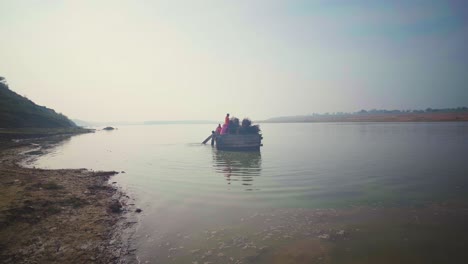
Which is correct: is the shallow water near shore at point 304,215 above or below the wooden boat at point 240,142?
below

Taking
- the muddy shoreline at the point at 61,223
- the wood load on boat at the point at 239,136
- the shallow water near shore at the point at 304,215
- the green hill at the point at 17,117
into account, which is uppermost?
the green hill at the point at 17,117

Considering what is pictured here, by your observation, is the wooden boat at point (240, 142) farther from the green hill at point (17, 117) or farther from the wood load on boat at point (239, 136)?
the green hill at point (17, 117)

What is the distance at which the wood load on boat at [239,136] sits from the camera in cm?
3183

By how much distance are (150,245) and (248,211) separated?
4.14 m

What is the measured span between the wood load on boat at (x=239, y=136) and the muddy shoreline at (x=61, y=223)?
20772mm

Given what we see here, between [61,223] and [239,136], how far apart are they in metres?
25.1

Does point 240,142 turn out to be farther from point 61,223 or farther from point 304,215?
point 61,223

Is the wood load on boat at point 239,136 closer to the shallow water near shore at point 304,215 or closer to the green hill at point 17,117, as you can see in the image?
the shallow water near shore at point 304,215

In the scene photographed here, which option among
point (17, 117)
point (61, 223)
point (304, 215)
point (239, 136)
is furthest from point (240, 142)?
point (17, 117)

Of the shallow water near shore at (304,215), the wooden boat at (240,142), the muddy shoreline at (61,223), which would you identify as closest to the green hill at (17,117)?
the wooden boat at (240,142)

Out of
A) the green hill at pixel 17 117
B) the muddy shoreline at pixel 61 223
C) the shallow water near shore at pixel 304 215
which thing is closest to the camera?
the muddy shoreline at pixel 61 223

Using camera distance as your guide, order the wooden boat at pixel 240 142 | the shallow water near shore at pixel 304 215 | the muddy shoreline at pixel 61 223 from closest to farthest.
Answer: the muddy shoreline at pixel 61 223 < the shallow water near shore at pixel 304 215 < the wooden boat at pixel 240 142

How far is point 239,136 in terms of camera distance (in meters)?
32.3

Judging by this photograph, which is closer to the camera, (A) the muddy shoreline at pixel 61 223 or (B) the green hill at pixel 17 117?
(A) the muddy shoreline at pixel 61 223
